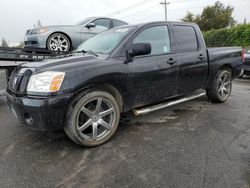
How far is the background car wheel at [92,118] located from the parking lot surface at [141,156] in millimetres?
168

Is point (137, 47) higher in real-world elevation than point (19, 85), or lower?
higher

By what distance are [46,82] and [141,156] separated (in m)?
1.54

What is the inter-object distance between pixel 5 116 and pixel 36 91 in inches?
94.3

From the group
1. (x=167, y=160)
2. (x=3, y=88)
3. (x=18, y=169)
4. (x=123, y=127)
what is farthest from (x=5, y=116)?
(x=167, y=160)

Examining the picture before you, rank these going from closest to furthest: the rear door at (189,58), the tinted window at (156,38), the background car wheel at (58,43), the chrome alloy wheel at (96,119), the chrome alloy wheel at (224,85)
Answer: the chrome alloy wheel at (96,119) → the tinted window at (156,38) → the rear door at (189,58) → the chrome alloy wheel at (224,85) → the background car wheel at (58,43)

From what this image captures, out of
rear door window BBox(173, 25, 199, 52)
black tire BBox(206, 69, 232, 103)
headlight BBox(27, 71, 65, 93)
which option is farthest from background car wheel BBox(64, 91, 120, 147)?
black tire BBox(206, 69, 232, 103)

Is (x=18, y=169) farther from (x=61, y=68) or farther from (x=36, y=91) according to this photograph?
(x=61, y=68)

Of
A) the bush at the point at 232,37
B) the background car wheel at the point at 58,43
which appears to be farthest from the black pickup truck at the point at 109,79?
the bush at the point at 232,37

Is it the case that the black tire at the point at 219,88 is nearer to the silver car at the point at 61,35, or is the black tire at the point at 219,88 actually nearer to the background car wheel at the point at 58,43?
the silver car at the point at 61,35

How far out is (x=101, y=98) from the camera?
2.95m

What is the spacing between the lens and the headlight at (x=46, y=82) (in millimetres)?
2537

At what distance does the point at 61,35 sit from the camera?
5.97 m

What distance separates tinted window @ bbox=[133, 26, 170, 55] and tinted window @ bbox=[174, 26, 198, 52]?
0.26 m

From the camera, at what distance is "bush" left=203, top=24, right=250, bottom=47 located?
18.6m
